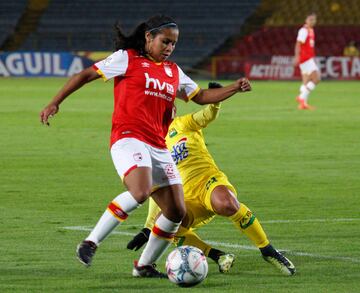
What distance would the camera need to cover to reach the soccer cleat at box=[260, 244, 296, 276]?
7727 millimetres

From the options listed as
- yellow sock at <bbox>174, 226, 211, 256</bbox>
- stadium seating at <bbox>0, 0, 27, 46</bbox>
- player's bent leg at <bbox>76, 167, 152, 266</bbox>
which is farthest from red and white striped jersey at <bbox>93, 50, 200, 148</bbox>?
stadium seating at <bbox>0, 0, 27, 46</bbox>

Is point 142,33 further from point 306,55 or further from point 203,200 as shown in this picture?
point 306,55

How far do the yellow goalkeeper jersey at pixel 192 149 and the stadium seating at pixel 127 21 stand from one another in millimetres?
38023

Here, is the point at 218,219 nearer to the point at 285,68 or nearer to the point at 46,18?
the point at 285,68

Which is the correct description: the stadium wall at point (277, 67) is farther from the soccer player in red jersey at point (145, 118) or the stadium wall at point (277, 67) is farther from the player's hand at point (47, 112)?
the player's hand at point (47, 112)

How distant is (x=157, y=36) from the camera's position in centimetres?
768

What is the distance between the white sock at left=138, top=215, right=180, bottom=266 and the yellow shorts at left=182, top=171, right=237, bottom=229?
2.45 feet

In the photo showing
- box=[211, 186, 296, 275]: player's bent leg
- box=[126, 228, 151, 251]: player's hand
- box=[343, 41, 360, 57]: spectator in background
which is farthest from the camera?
box=[343, 41, 360, 57]: spectator in background

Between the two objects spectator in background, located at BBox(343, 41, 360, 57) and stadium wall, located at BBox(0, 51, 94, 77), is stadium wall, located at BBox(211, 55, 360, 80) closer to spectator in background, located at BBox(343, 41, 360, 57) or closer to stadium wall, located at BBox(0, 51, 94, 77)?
spectator in background, located at BBox(343, 41, 360, 57)

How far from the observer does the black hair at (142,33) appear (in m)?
7.67

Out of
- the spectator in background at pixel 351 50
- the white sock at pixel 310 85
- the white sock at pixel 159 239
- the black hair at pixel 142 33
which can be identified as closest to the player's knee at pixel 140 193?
the white sock at pixel 159 239

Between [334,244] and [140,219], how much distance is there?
2.26 metres

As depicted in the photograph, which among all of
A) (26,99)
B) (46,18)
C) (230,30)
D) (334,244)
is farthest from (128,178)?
(46,18)

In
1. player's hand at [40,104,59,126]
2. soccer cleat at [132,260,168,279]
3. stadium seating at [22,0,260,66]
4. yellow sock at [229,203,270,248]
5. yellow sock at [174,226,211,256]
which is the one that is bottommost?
stadium seating at [22,0,260,66]
